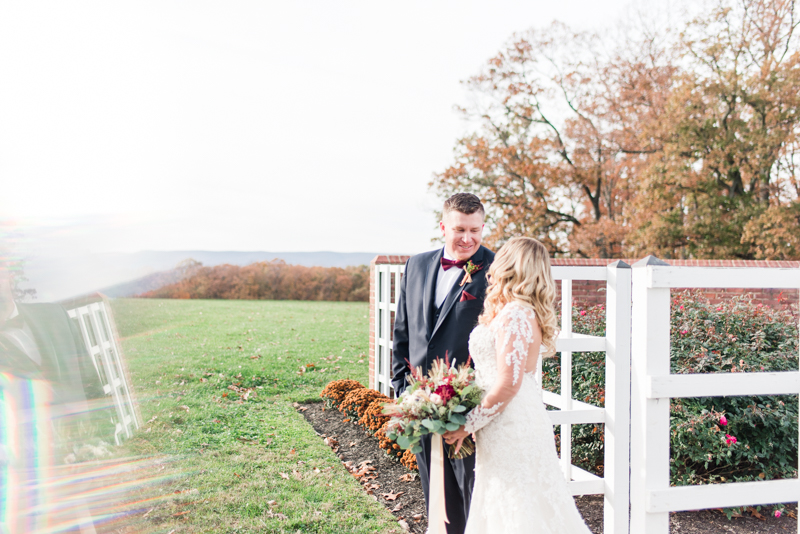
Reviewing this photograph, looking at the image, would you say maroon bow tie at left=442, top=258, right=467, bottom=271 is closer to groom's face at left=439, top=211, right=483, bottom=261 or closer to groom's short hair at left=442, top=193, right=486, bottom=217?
groom's face at left=439, top=211, right=483, bottom=261

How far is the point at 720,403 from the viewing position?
4.27 meters

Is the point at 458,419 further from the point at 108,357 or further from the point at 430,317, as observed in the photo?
the point at 108,357

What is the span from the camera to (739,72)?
1483 cm

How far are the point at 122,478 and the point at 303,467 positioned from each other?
1.61 m

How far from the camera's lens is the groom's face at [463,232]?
2.63 m

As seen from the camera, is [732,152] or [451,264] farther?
[732,152]

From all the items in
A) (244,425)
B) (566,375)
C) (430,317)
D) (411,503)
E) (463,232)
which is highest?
(463,232)

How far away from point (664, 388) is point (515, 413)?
0.97 m

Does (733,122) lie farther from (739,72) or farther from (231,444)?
(231,444)

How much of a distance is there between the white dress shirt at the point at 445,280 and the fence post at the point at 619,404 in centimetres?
95

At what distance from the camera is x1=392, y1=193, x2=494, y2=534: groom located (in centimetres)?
262

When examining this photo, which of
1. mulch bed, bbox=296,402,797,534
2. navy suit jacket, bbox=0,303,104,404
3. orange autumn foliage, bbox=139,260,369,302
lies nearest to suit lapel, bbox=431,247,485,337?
navy suit jacket, bbox=0,303,104,404

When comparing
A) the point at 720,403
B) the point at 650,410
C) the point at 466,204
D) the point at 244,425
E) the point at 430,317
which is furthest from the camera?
the point at 244,425

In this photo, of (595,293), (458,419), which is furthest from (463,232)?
(595,293)
